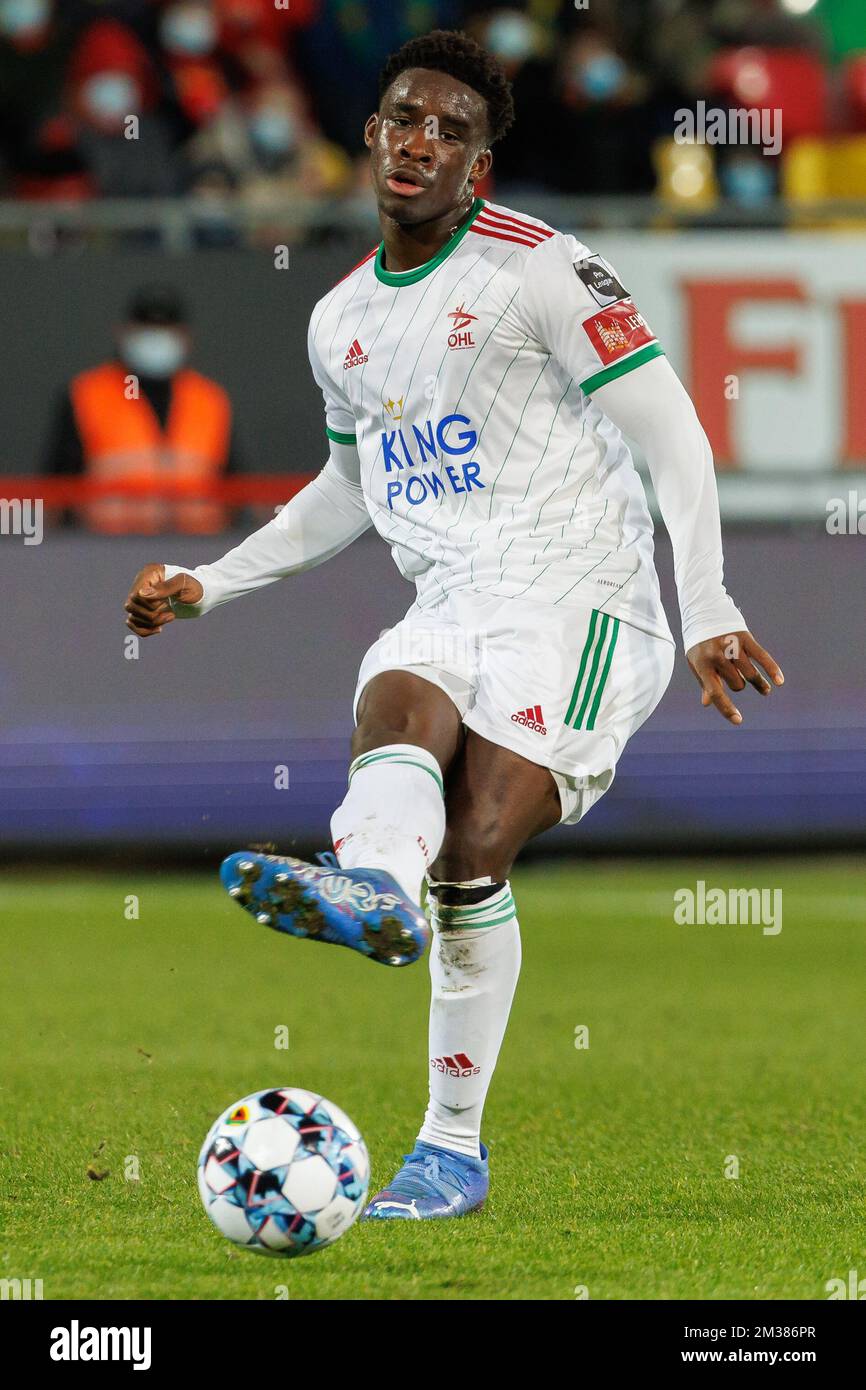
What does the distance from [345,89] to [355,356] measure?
27.3 feet

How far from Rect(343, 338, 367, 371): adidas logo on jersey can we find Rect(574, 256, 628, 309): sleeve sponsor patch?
514 millimetres

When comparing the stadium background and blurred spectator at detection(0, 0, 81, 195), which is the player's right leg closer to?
the stadium background

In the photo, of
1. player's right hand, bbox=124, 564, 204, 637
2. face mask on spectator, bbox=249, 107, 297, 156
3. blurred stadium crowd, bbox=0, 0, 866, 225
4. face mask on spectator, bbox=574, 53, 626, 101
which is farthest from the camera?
face mask on spectator, bbox=574, 53, 626, 101

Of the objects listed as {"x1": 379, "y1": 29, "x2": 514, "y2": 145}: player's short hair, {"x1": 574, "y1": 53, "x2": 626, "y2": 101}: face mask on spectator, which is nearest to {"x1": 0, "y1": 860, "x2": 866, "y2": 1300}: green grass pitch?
{"x1": 379, "y1": 29, "x2": 514, "y2": 145}: player's short hair

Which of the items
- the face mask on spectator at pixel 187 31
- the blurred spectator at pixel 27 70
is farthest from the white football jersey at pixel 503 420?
the face mask on spectator at pixel 187 31

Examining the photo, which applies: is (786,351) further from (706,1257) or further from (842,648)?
(706,1257)

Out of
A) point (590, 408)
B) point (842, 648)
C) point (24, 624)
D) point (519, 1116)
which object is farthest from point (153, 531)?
point (590, 408)

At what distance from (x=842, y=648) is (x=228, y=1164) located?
7050mm

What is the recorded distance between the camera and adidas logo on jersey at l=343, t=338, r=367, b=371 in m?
4.69

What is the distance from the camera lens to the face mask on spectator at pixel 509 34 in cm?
1254

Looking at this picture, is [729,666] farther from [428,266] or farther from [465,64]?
[465,64]

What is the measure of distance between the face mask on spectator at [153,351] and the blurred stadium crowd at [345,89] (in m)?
1.28

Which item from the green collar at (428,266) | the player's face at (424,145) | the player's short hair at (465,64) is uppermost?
the player's short hair at (465,64)

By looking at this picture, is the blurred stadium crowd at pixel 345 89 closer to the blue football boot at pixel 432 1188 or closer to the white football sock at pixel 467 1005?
the white football sock at pixel 467 1005
